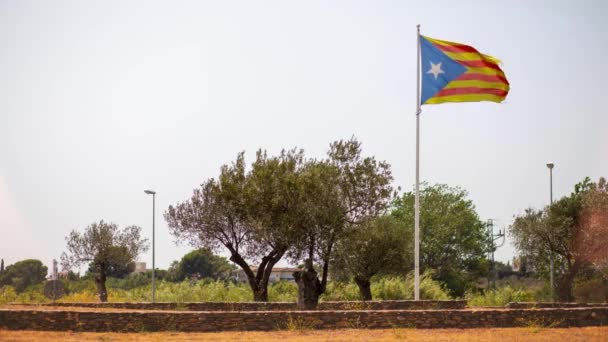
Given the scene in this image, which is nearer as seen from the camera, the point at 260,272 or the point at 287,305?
the point at 287,305

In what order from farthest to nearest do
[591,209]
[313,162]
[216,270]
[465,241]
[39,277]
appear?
[216,270]
[39,277]
[465,241]
[591,209]
[313,162]

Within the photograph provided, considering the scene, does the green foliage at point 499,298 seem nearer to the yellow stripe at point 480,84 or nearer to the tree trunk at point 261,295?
the tree trunk at point 261,295

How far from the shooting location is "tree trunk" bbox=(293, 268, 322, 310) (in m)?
37.2

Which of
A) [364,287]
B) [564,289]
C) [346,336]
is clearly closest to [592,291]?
[564,289]

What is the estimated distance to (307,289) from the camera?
3797 cm

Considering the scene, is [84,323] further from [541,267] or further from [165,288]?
[541,267]

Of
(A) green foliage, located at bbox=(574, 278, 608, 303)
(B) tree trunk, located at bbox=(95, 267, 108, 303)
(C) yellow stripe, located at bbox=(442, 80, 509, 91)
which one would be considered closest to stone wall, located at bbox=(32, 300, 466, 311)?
(C) yellow stripe, located at bbox=(442, 80, 509, 91)

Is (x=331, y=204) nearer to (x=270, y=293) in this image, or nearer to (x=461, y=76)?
(x=461, y=76)

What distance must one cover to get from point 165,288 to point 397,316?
33359mm

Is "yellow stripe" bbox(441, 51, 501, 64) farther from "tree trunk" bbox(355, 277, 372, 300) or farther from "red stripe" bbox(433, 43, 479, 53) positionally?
"tree trunk" bbox(355, 277, 372, 300)

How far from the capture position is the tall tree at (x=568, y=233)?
47.5 m

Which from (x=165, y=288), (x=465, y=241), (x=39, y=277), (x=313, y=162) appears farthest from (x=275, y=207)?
(x=39, y=277)

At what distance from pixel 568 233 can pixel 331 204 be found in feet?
65.9

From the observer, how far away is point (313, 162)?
41.2 meters
